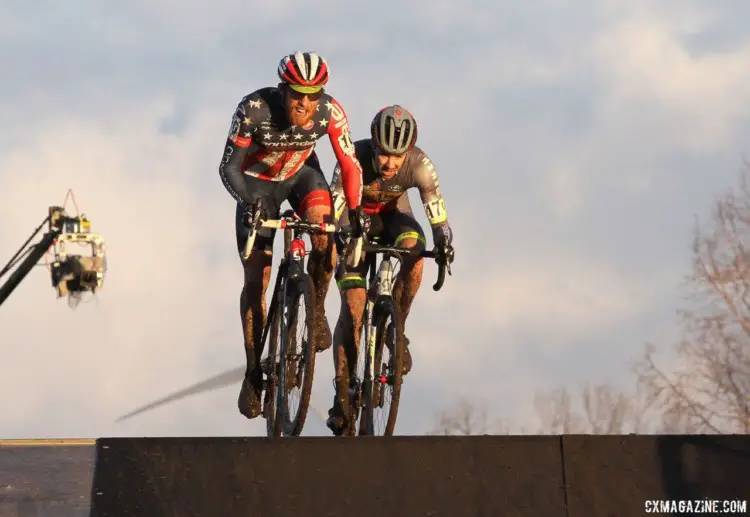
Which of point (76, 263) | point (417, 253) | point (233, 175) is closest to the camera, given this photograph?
point (233, 175)

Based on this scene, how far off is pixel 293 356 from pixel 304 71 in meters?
2.15

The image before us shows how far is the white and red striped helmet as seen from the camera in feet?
31.3

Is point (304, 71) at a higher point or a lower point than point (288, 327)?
higher

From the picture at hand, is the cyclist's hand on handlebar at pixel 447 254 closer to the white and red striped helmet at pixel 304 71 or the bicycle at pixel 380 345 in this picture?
the bicycle at pixel 380 345

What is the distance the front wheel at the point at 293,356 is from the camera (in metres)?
9.62

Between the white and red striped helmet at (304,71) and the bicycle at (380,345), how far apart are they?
4.64 feet

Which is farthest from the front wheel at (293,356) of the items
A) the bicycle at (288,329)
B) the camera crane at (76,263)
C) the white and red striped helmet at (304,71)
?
the camera crane at (76,263)

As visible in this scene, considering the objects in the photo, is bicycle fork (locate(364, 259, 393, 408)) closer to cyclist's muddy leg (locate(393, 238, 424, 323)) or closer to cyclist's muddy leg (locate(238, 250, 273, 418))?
cyclist's muddy leg (locate(393, 238, 424, 323))

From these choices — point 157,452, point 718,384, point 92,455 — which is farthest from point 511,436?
point 718,384

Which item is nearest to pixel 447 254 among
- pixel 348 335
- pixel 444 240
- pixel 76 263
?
pixel 444 240

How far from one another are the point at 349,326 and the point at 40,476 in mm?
4187

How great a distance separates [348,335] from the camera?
10742mm

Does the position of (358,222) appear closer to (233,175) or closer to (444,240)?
(444,240)

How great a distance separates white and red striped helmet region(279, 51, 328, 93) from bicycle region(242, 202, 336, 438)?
3.15 ft
